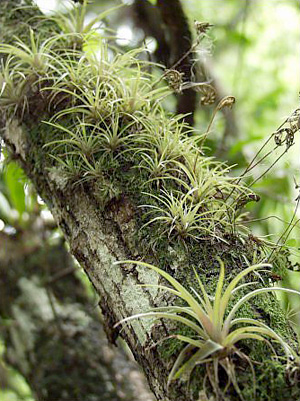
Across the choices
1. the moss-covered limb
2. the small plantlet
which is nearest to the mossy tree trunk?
the small plantlet

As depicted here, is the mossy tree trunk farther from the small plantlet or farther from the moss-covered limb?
the moss-covered limb

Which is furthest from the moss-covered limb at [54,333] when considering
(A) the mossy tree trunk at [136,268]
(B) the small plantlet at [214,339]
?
(B) the small plantlet at [214,339]

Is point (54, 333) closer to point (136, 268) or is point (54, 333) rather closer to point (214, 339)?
point (136, 268)

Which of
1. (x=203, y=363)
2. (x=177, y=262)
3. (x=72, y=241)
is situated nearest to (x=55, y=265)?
(x=72, y=241)

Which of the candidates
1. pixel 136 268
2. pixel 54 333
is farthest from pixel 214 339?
pixel 54 333

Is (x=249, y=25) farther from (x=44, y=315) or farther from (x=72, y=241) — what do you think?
(x=72, y=241)

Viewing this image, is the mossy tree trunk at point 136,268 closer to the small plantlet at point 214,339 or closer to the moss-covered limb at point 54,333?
the small plantlet at point 214,339
